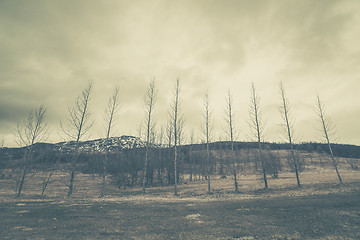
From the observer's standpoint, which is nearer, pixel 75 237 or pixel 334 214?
pixel 75 237

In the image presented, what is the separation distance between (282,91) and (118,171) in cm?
3635

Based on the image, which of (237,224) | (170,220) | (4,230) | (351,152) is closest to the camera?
(4,230)

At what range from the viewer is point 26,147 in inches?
865

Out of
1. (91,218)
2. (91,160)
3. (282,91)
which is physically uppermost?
(282,91)

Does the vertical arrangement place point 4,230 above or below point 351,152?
below

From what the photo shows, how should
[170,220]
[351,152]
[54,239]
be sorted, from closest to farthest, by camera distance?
[54,239]
[170,220]
[351,152]

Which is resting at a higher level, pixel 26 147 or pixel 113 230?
pixel 26 147

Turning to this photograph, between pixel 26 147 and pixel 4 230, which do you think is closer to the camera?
pixel 4 230

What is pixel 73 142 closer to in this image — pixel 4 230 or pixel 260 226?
pixel 4 230

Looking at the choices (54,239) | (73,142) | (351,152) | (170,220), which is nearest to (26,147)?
(73,142)

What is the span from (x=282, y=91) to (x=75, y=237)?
2975 cm

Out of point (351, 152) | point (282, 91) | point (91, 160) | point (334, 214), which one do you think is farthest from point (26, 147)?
point (351, 152)

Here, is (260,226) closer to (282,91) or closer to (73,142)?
(73,142)

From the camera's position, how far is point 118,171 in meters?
38.9
